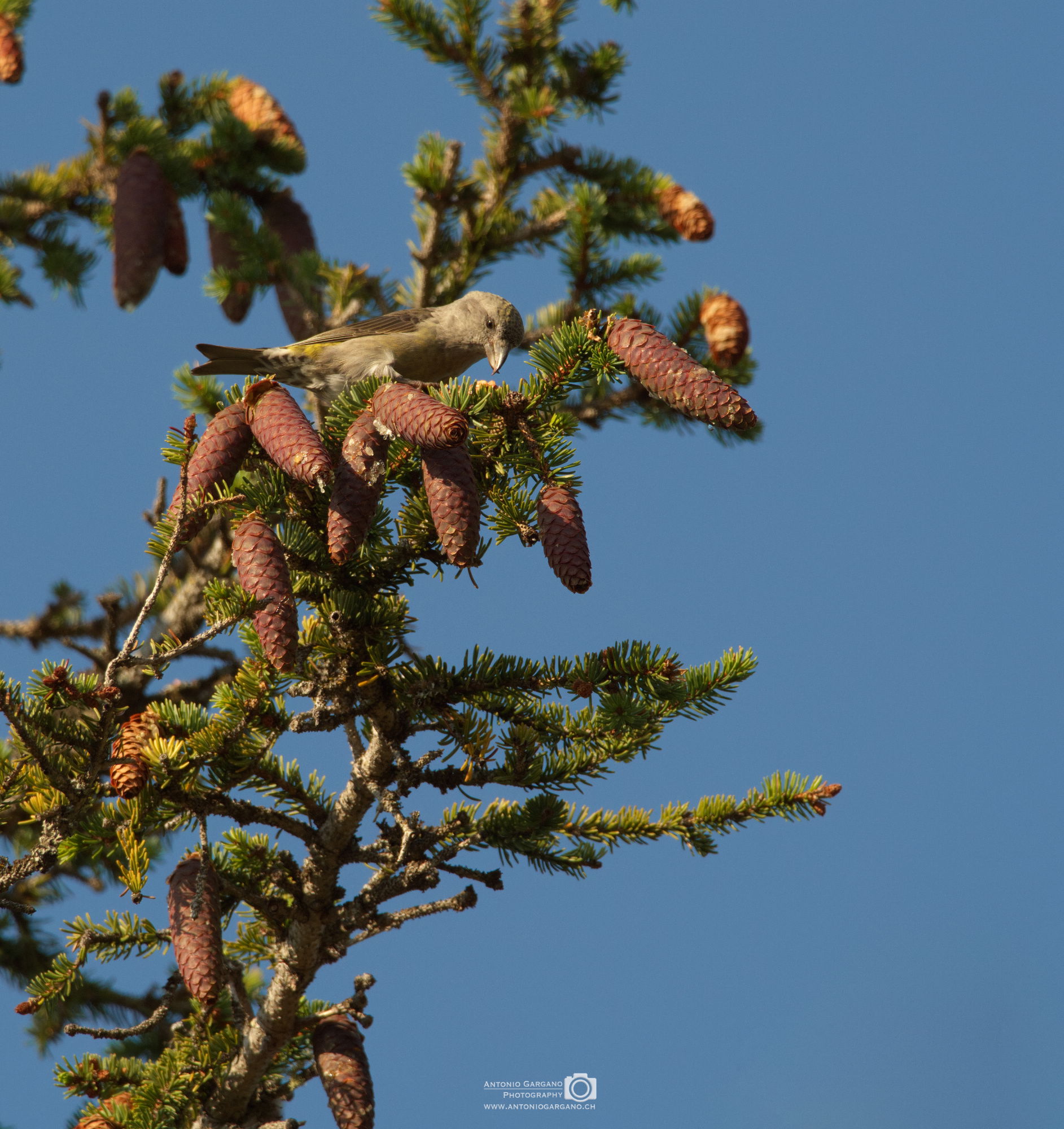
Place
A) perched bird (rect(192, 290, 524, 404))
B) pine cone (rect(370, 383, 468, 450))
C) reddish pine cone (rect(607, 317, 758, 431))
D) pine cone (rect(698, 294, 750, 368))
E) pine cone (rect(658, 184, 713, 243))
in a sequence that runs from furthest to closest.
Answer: pine cone (rect(658, 184, 713, 243)), pine cone (rect(698, 294, 750, 368)), perched bird (rect(192, 290, 524, 404)), reddish pine cone (rect(607, 317, 758, 431)), pine cone (rect(370, 383, 468, 450))

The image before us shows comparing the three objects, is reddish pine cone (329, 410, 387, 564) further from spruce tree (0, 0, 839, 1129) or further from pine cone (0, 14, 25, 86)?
pine cone (0, 14, 25, 86)

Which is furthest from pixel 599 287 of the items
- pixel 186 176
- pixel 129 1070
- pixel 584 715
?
pixel 129 1070

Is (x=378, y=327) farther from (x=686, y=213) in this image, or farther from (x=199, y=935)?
(x=199, y=935)

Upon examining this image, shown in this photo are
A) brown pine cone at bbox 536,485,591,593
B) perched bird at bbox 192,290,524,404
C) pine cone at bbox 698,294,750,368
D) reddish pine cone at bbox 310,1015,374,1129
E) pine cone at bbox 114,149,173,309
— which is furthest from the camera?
pine cone at bbox 114,149,173,309

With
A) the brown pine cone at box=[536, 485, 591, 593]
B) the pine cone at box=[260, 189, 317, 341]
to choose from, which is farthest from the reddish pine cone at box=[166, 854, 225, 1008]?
the pine cone at box=[260, 189, 317, 341]

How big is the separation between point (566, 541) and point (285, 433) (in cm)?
79

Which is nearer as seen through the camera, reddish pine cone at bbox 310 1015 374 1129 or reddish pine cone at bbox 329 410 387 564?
reddish pine cone at bbox 329 410 387 564

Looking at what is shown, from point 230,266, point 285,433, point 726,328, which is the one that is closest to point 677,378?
point 285,433

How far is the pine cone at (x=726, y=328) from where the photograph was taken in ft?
18.0

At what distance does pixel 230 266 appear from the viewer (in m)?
6.42

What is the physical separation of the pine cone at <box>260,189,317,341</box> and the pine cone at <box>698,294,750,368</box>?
2195mm

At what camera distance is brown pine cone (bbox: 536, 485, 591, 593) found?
115 inches

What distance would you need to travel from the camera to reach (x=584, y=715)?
11.2ft

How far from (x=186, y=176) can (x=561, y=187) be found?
6.74 ft
